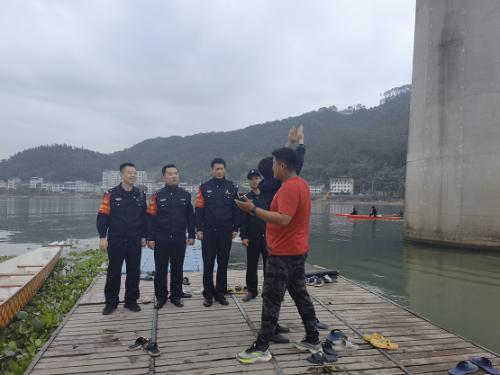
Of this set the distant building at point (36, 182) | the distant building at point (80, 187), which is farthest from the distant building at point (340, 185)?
the distant building at point (36, 182)

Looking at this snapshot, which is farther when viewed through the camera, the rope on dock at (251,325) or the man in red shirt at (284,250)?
the man in red shirt at (284,250)

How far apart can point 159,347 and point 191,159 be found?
14385 centimetres

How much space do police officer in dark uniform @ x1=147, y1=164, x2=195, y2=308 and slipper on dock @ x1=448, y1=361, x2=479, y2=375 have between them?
11.9 feet

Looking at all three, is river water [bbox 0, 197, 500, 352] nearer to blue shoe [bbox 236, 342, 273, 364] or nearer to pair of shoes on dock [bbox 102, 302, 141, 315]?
blue shoe [bbox 236, 342, 273, 364]

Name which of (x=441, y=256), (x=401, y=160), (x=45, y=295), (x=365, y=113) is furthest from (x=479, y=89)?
(x=365, y=113)

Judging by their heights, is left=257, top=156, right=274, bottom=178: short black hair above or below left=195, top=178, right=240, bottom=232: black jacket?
above

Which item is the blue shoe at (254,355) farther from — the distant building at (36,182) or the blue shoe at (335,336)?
the distant building at (36,182)

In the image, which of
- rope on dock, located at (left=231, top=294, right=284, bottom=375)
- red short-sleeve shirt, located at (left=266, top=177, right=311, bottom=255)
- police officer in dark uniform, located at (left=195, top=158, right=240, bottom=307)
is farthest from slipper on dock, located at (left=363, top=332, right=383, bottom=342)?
police officer in dark uniform, located at (left=195, top=158, right=240, bottom=307)

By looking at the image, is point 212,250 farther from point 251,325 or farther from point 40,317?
point 40,317

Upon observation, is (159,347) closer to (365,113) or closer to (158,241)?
(158,241)

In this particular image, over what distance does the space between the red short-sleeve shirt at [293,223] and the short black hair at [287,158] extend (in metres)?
0.15

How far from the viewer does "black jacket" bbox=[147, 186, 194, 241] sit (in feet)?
17.8

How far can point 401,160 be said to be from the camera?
10350cm

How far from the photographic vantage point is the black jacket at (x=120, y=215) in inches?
205
